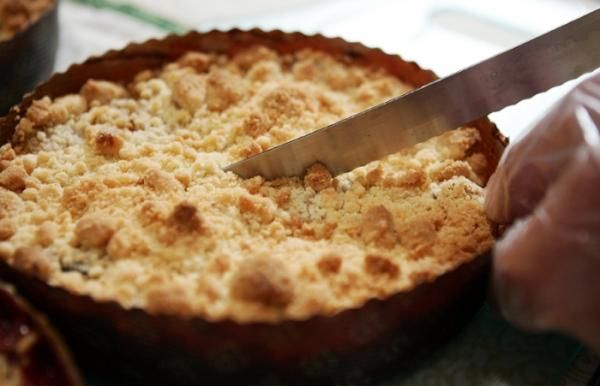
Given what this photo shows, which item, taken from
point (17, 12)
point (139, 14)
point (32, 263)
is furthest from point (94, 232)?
point (139, 14)

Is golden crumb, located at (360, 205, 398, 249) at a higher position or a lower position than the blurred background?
lower

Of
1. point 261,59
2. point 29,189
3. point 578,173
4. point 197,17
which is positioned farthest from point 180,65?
point 578,173

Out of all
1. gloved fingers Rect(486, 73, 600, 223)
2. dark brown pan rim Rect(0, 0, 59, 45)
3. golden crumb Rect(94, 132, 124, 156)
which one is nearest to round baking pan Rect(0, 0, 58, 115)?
dark brown pan rim Rect(0, 0, 59, 45)

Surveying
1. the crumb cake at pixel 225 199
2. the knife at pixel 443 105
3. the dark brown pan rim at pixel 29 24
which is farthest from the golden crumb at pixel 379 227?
the dark brown pan rim at pixel 29 24

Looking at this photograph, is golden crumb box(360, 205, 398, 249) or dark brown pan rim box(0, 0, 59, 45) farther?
dark brown pan rim box(0, 0, 59, 45)

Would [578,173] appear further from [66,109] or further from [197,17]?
[197,17]

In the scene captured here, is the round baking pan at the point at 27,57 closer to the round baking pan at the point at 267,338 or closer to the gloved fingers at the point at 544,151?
the round baking pan at the point at 267,338

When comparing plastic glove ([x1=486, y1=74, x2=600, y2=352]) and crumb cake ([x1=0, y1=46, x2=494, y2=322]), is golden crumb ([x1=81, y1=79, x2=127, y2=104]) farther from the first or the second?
plastic glove ([x1=486, y1=74, x2=600, y2=352])

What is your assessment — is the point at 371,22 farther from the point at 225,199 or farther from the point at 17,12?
the point at 225,199
